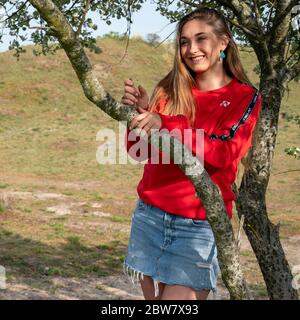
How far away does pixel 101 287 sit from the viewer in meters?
11.3

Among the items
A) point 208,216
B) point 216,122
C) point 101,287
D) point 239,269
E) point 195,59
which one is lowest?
point 101,287

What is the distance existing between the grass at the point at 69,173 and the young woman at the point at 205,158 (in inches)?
40.3

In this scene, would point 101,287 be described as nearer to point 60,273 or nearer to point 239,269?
point 60,273

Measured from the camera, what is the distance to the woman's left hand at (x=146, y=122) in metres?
2.77

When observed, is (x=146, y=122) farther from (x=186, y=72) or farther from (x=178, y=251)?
(x=178, y=251)

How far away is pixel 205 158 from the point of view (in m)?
2.96

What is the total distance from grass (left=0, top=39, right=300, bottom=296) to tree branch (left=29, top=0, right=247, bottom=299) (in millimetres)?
1302

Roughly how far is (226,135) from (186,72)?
598 millimetres

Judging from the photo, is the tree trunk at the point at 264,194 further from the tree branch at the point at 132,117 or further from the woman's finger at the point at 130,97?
the woman's finger at the point at 130,97

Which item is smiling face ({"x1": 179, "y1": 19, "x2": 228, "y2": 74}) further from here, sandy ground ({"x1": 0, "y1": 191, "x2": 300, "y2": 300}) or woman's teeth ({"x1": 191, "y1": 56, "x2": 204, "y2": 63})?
sandy ground ({"x1": 0, "y1": 191, "x2": 300, "y2": 300})

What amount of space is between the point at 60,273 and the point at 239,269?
922 centimetres

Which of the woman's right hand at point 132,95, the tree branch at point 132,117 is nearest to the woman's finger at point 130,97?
the woman's right hand at point 132,95

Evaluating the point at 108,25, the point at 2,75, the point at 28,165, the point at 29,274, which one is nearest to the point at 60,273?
the point at 29,274

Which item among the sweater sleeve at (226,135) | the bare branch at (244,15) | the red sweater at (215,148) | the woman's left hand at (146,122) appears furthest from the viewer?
the bare branch at (244,15)
